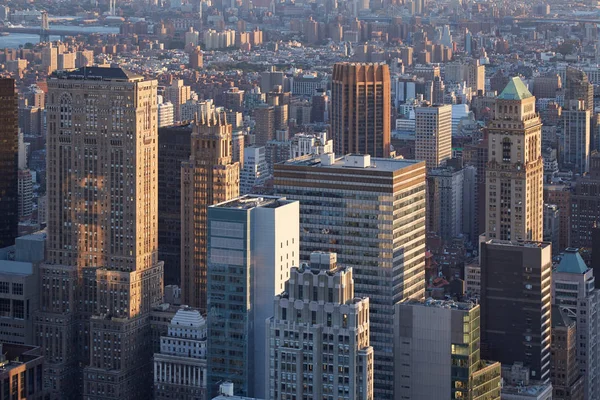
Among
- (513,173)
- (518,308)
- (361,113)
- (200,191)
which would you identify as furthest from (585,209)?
(518,308)

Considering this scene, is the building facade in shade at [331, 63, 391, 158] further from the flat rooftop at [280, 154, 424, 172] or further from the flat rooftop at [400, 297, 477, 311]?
the flat rooftop at [400, 297, 477, 311]

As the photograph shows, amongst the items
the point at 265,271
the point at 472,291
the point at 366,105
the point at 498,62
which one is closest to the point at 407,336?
the point at 265,271

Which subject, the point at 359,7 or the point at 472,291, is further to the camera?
the point at 359,7

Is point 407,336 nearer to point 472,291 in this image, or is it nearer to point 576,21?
point 472,291

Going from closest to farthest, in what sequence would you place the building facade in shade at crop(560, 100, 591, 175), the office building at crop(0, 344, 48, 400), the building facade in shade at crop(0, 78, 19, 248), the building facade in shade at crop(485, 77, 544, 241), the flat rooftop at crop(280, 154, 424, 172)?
1. the office building at crop(0, 344, 48, 400)
2. the flat rooftop at crop(280, 154, 424, 172)
3. the building facade in shade at crop(485, 77, 544, 241)
4. the building facade in shade at crop(0, 78, 19, 248)
5. the building facade in shade at crop(560, 100, 591, 175)

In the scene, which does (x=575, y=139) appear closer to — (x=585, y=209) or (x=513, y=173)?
(x=585, y=209)

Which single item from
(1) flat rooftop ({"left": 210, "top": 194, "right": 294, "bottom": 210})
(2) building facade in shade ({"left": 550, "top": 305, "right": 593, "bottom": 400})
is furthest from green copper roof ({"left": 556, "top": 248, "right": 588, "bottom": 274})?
(1) flat rooftop ({"left": 210, "top": 194, "right": 294, "bottom": 210})
